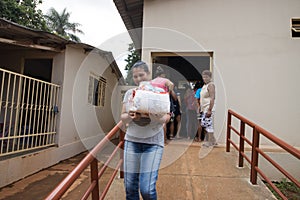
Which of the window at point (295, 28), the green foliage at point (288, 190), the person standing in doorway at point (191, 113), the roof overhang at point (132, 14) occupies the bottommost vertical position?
the green foliage at point (288, 190)

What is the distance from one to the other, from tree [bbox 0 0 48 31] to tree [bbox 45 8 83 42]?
6.90m

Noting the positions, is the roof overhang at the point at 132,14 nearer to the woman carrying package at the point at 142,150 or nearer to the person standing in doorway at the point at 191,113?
the person standing in doorway at the point at 191,113

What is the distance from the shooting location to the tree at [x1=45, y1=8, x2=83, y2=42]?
23.7 meters

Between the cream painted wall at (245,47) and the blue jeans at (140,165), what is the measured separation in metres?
3.48

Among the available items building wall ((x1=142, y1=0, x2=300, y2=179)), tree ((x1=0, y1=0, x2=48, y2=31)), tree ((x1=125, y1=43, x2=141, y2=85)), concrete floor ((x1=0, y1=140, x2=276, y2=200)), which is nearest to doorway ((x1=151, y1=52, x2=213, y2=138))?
building wall ((x1=142, y1=0, x2=300, y2=179))

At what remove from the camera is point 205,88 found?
414cm

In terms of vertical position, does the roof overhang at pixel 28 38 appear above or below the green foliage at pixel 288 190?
above

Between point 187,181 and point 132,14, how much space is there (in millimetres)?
5109

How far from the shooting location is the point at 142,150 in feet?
5.99

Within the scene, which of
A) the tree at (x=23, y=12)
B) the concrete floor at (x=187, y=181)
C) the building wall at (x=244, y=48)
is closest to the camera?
the concrete floor at (x=187, y=181)

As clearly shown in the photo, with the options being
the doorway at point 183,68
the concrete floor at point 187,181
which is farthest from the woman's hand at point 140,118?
the doorway at point 183,68

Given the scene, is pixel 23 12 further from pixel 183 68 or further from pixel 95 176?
pixel 95 176

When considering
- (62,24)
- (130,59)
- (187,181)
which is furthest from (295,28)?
(62,24)

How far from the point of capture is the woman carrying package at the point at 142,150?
5.69 feet
